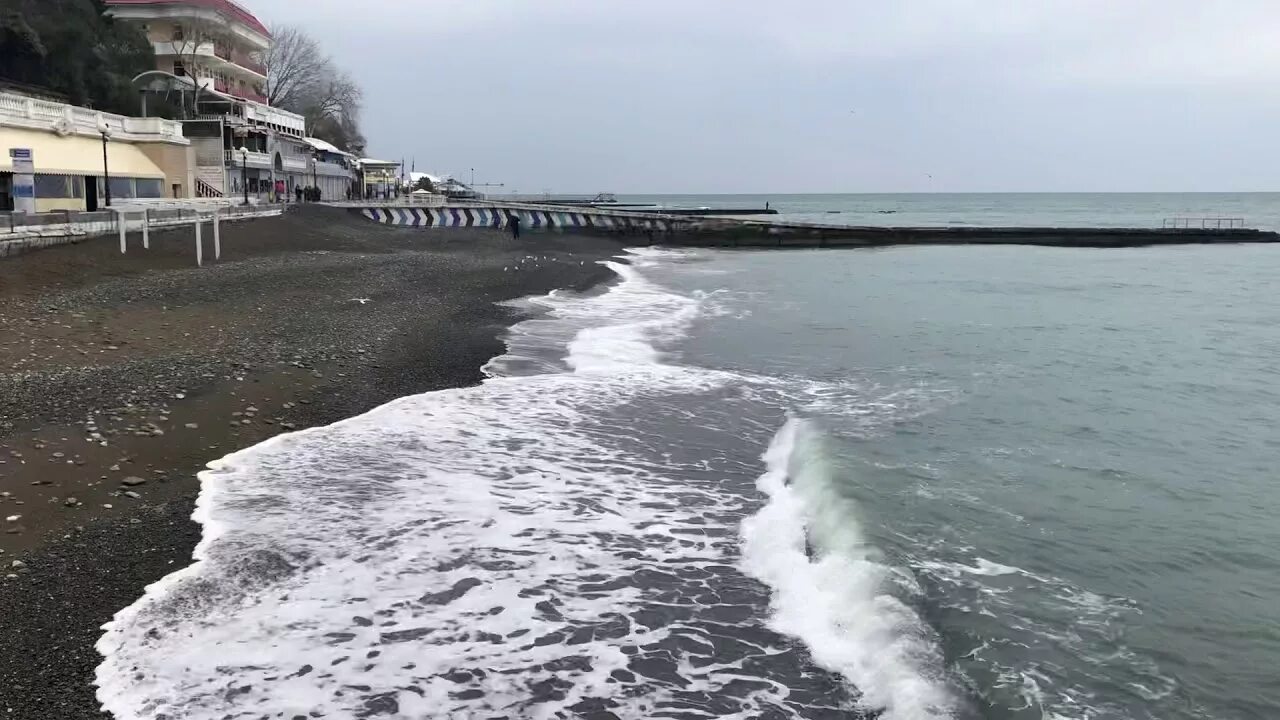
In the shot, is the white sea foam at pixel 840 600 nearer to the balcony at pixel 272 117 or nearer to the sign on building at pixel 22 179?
the sign on building at pixel 22 179

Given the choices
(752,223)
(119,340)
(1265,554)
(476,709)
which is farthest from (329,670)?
(752,223)

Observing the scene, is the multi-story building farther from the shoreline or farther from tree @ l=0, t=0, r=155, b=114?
the shoreline

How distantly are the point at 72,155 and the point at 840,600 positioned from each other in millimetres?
32082

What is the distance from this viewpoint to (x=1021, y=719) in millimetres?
5055

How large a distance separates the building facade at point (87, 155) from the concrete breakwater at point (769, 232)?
16293mm

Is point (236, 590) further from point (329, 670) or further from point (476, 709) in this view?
point (476, 709)

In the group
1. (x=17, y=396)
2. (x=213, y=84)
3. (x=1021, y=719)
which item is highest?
(x=213, y=84)

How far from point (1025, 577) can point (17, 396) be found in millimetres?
9604

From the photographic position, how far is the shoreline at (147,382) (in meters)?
5.57

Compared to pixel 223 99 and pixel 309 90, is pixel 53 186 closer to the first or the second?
pixel 223 99

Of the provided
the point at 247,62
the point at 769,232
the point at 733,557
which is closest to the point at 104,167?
the point at 733,557

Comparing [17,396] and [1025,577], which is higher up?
[17,396]

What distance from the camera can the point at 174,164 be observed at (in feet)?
126

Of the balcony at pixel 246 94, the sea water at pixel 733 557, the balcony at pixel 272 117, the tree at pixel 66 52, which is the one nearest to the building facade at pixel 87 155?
the tree at pixel 66 52
